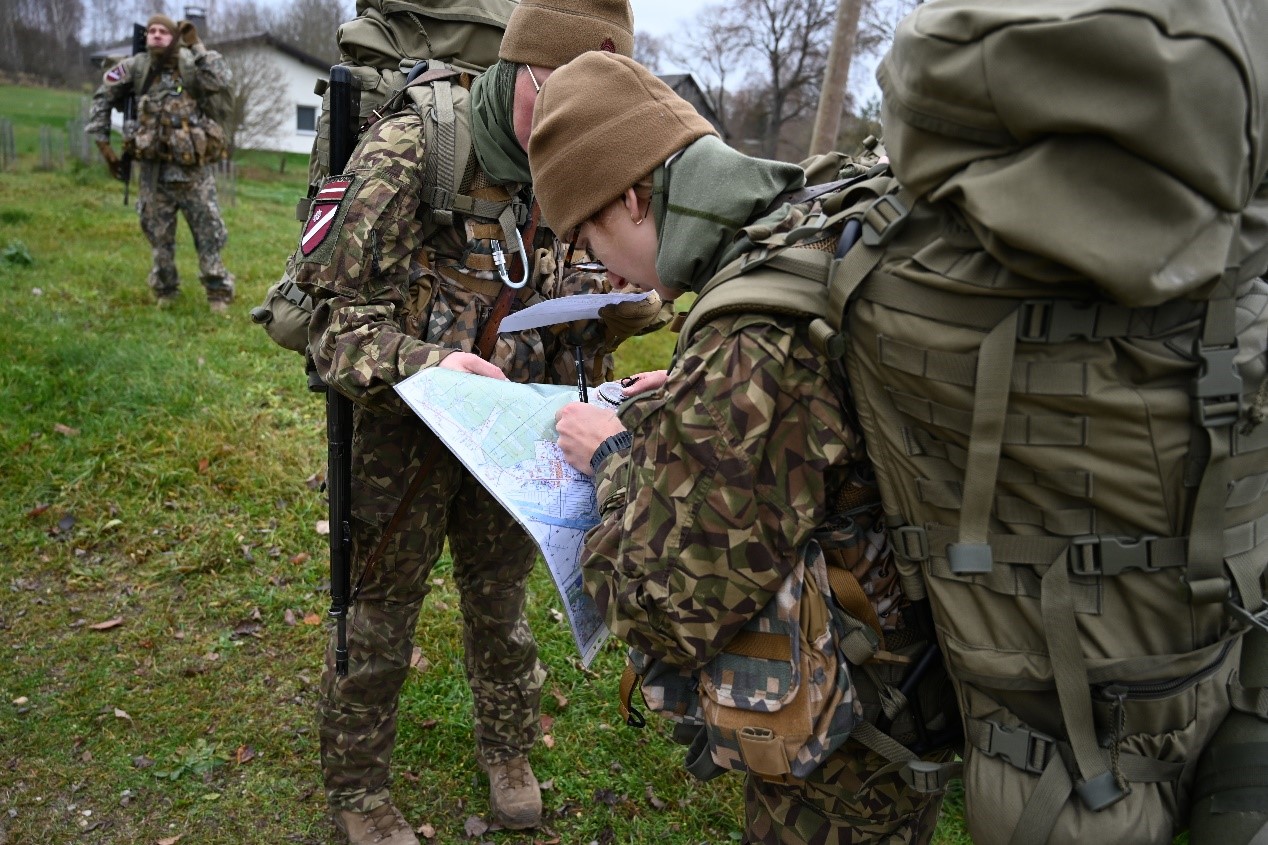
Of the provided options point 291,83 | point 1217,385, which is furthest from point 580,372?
point 291,83

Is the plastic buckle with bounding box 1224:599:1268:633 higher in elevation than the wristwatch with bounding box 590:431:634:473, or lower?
higher

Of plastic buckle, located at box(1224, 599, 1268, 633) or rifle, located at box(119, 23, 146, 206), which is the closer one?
plastic buckle, located at box(1224, 599, 1268, 633)

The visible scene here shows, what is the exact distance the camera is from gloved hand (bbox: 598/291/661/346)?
118 inches

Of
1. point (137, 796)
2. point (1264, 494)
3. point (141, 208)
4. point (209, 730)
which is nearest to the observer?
point (1264, 494)

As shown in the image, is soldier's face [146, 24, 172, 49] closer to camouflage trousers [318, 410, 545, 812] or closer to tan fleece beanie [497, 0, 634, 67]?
camouflage trousers [318, 410, 545, 812]

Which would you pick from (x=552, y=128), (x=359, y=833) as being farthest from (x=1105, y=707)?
(x=359, y=833)

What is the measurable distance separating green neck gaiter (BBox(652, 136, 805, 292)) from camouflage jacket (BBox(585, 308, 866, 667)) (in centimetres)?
21

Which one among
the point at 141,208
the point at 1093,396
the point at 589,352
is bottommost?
the point at 141,208

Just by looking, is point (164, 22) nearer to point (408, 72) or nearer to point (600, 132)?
point (408, 72)

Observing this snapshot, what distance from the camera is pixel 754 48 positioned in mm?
37125

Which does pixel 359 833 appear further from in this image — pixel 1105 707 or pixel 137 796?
pixel 1105 707

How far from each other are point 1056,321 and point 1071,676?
579 mm

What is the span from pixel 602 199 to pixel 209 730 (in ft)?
10.4

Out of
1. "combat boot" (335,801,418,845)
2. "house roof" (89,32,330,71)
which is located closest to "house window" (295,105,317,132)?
"house roof" (89,32,330,71)
